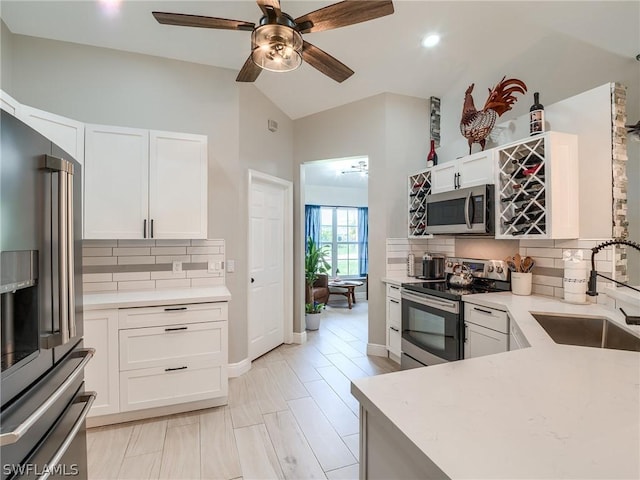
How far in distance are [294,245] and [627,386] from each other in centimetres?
347

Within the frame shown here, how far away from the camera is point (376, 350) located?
12.0 feet

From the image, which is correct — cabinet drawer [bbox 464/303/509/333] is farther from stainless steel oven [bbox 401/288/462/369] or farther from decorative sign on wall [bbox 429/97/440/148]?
decorative sign on wall [bbox 429/97/440/148]

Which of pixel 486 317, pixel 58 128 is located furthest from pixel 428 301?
pixel 58 128

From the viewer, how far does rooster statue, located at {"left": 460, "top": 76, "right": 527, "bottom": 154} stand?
9.04ft

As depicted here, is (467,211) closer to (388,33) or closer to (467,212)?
(467,212)

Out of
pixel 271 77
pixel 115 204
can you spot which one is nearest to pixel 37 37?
pixel 115 204

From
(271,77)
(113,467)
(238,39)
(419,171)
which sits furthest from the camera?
(419,171)

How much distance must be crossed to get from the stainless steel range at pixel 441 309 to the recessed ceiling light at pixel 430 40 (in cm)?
201

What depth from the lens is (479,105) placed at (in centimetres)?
326

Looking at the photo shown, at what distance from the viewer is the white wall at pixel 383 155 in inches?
142

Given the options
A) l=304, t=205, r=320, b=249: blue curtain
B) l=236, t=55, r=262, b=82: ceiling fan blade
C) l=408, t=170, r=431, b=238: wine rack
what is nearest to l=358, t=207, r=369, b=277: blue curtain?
l=304, t=205, r=320, b=249: blue curtain

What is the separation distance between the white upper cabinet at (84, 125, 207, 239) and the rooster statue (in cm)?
242

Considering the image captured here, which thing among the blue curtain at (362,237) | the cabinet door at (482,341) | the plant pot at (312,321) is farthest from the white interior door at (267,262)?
the blue curtain at (362,237)

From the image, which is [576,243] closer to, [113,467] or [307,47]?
[307,47]
